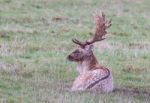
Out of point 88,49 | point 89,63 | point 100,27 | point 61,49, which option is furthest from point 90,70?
point 61,49

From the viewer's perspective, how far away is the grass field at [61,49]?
10750mm

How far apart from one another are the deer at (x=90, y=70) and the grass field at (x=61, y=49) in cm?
22

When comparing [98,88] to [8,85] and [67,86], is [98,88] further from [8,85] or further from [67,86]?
[8,85]

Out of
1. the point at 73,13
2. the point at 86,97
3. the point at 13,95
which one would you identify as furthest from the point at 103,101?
the point at 73,13

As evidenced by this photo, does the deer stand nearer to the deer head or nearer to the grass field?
the deer head

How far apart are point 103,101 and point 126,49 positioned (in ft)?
23.4

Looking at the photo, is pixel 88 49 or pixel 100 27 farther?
pixel 100 27

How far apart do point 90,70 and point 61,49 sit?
5.04m

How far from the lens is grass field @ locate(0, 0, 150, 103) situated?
10.8 m

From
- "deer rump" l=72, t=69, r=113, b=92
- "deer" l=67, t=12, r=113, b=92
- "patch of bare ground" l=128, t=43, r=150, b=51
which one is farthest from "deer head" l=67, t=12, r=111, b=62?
"patch of bare ground" l=128, t=43, r=150, b=51

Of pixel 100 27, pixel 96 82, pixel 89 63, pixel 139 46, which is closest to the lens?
pixel 96 82

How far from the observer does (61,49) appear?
54.3 ft

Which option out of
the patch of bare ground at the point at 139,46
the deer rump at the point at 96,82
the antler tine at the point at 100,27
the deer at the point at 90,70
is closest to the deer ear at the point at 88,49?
the deer at the point at 90,70

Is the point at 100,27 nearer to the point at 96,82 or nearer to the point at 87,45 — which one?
the point at 87,45
